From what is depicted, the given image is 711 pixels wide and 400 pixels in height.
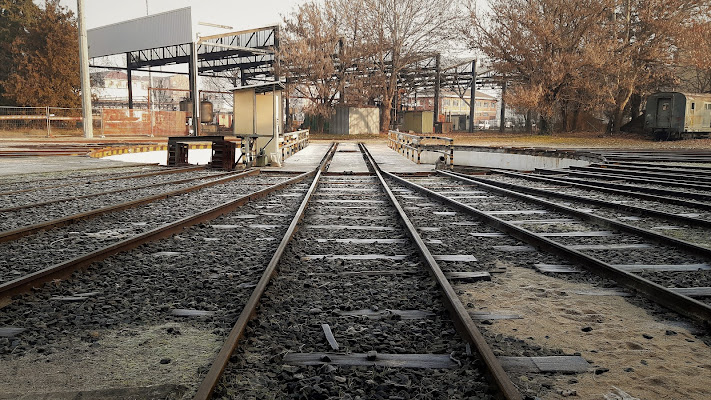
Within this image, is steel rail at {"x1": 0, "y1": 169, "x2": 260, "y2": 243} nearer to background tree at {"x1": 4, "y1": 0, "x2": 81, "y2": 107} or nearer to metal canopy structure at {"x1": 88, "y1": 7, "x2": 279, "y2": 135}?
metal canopy structure at {"x1": 88, "y1": 7, "x2": 279, "y2": 135}

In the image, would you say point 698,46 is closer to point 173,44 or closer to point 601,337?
point 173,44

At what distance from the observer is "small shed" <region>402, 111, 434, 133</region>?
51.9 meters

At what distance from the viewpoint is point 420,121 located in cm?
5206

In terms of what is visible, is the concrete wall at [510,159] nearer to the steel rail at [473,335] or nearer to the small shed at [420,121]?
the steel rail at [473,335]

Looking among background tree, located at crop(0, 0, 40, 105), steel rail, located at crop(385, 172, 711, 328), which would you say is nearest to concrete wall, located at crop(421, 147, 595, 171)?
steel rail, located at crop(385, 172, 711, 328)

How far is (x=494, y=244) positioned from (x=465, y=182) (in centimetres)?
724

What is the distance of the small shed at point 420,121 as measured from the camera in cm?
5188

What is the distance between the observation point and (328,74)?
4388cm

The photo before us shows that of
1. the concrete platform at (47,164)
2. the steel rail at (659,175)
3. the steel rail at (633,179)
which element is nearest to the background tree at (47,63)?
the concrete platform at (47,164)

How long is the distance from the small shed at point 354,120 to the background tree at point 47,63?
73.3 feet

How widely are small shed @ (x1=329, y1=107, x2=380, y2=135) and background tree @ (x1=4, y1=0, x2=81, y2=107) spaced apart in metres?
22.3

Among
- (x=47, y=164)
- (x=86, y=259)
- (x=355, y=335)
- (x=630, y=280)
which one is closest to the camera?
(x=355, y=335)

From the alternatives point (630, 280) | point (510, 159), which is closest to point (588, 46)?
point (510, 159)

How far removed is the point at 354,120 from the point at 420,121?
881 cm
